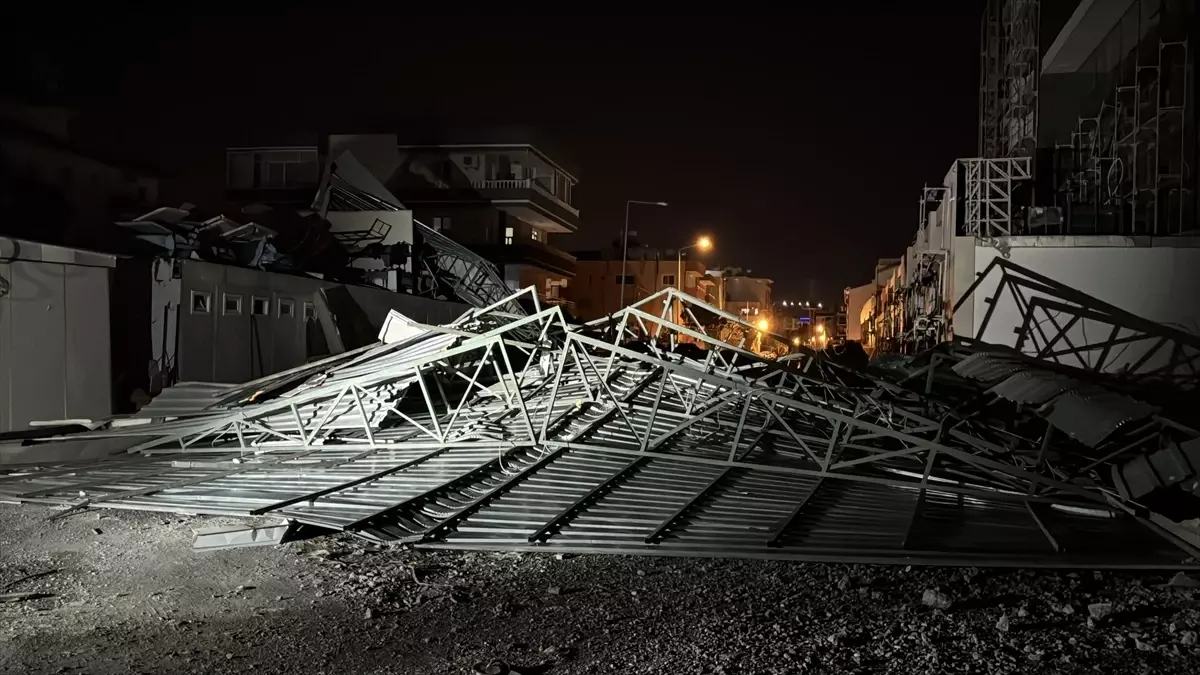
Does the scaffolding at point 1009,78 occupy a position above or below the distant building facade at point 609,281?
above

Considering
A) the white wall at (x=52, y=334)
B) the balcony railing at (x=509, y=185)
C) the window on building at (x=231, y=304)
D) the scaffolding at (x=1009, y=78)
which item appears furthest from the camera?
the balcony railing at (x=509, y=185)

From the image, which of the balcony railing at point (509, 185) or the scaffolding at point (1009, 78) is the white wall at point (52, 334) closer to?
the scaffolding at point (1009, 78)

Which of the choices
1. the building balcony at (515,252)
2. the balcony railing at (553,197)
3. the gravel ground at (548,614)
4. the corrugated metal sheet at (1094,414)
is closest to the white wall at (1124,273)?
the corrugated metal sheet at (1094,414)

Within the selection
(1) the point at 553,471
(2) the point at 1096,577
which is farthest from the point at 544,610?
(2) the point at 1096,577

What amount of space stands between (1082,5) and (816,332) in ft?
165

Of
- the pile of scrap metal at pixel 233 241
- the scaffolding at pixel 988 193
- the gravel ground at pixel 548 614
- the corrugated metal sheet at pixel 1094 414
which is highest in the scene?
the scaffolding at pixel 988 193

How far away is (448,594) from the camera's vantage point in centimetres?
756

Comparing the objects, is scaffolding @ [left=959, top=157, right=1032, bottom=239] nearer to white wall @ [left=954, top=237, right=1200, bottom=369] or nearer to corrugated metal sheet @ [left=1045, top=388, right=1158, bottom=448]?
white wall @ [left=954, top=237, right=1200, bottom=369]

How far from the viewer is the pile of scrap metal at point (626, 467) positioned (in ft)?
29.5

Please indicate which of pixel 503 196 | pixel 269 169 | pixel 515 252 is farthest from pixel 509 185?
pixel 269 169

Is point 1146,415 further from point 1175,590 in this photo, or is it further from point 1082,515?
point 1175,590

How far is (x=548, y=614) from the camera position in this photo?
707cm

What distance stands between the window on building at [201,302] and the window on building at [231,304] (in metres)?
0.44

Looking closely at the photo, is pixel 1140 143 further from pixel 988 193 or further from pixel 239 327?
pixel 239 327
